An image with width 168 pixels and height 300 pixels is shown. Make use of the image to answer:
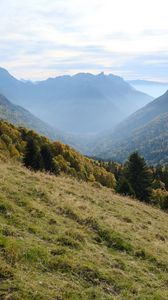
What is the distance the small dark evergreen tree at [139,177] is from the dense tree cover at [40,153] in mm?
10625

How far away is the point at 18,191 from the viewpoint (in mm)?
20531

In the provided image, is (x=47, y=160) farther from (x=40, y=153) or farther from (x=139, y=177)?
(x=139, y=177)

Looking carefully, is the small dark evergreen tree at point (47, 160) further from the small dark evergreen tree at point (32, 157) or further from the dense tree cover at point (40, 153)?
the small dark evergreen tree at point (32, 157)

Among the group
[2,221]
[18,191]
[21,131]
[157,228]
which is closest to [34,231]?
[2,221]

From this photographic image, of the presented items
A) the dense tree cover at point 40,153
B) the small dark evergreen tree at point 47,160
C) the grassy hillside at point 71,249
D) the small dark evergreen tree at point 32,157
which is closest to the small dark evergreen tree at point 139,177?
the dense tree cover at point 40,153

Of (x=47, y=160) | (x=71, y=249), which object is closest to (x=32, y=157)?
(x=47, y=160)

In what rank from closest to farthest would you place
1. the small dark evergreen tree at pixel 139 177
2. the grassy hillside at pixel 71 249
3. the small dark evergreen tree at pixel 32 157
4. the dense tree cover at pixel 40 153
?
the grassy hillside at pixel 71 249
the small dark evergreen tree at pixel 32 157
the dense tree cover at pixel 40 153
the small dark evergreen tree at pixel 139 177

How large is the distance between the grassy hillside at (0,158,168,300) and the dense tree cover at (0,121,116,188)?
83.4 feet

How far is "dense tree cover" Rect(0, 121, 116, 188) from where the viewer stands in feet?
183

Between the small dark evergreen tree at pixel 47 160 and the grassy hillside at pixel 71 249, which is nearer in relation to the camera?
the grassy hillside at pixel 71 249

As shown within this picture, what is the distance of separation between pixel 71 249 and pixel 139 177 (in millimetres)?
52642

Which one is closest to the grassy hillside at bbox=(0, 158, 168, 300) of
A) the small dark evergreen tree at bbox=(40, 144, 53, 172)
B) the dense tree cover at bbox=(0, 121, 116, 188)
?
the dense tree cover at bbox=(0, 121, 116, 188)

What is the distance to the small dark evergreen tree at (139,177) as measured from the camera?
6292cm

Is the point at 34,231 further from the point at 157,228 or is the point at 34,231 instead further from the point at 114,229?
the point at 157,228
